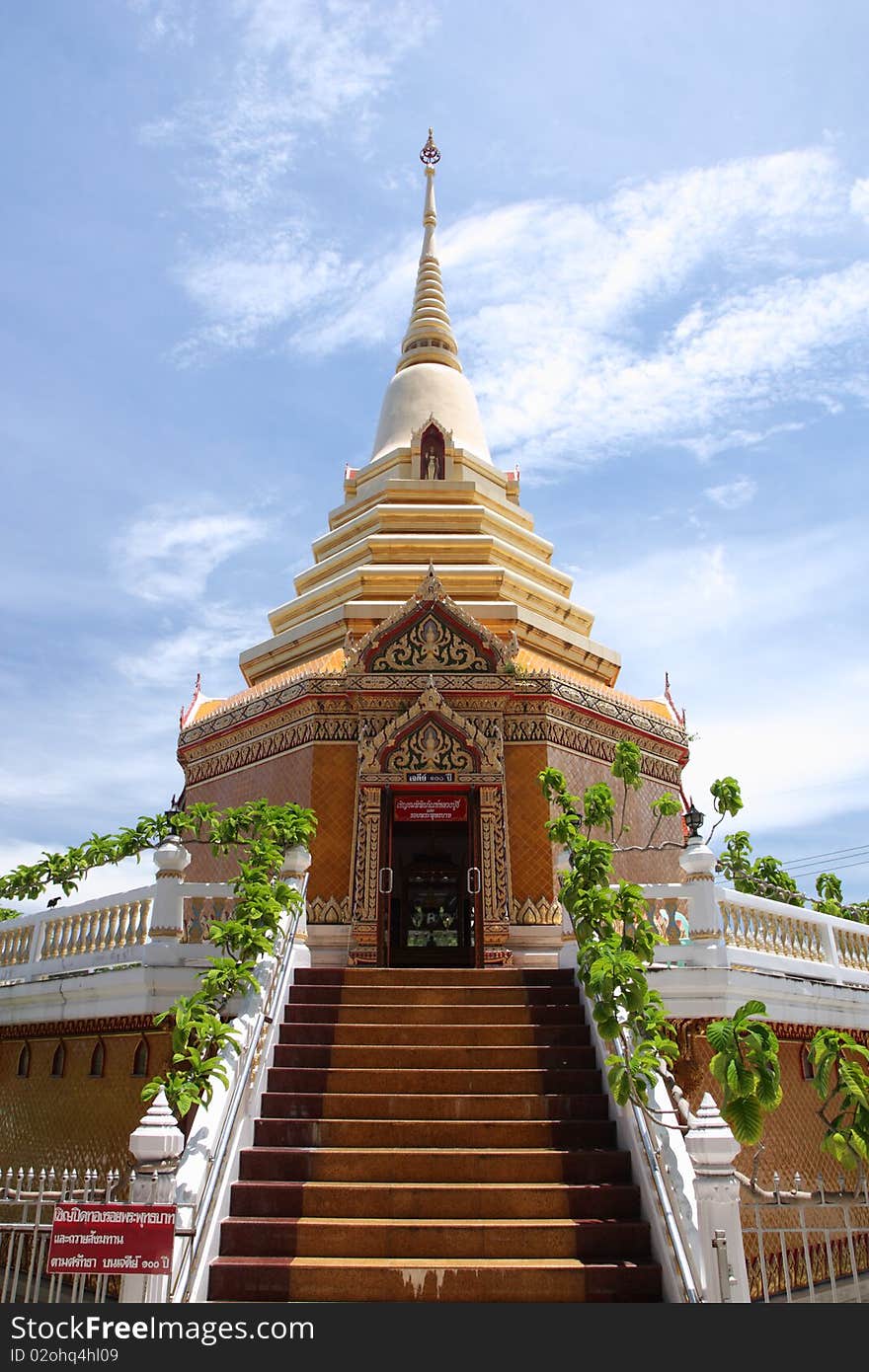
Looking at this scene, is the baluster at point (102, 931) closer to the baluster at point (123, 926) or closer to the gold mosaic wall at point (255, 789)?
the baluster at point (123, 926)

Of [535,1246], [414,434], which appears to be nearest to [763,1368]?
A: [535,1246]

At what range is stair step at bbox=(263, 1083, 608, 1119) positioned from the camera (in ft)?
24.3

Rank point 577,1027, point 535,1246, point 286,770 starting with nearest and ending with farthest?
1. point 535,1246
2. point 577,1027
3. point 286,770

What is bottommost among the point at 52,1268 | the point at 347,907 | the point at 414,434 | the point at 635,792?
the point at 52,1268

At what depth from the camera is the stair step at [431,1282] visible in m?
5.81

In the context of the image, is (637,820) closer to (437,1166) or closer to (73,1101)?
(437,1166)

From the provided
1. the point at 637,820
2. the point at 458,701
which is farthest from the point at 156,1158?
the point at 637,820

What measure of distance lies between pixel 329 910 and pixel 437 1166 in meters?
5.55

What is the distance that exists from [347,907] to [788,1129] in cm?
556

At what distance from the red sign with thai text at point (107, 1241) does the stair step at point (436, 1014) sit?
3959 millimetres

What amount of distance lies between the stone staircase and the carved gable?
5188mm

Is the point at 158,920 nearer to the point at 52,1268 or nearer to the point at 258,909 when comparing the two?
the point at 258,909

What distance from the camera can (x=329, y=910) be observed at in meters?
12.2

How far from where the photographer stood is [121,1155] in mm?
8836
